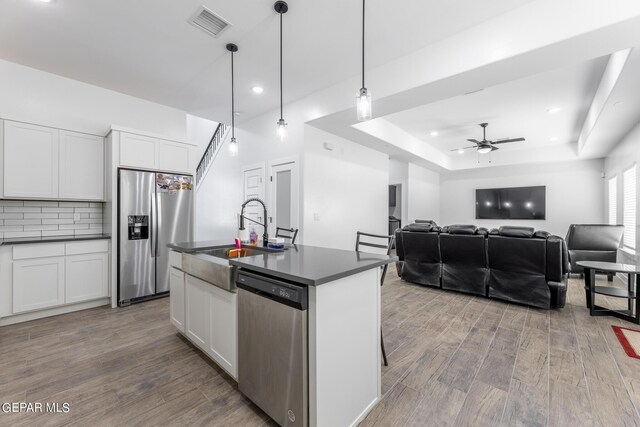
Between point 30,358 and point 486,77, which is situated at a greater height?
point 486,77

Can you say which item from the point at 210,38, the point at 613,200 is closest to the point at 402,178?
the point at 613,200

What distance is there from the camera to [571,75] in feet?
12.0

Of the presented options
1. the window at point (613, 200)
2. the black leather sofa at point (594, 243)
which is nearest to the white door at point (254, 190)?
the black leather sofa at point (594, 243)

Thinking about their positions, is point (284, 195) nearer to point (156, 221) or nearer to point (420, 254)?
point (156, 221)

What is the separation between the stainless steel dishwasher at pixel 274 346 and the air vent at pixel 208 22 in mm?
2407

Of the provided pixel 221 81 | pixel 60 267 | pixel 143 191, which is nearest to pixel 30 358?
pixel 60 267

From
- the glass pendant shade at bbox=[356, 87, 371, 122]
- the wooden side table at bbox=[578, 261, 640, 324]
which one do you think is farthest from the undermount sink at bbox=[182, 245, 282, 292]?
the wooden side table at bbox=[578, 261, 640, 324]

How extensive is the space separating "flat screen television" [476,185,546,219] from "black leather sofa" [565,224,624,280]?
110 inches

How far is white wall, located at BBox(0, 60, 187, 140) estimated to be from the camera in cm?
338

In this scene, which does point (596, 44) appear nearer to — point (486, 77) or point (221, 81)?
point (486, 77)

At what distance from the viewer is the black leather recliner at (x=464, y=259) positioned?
3832 mm

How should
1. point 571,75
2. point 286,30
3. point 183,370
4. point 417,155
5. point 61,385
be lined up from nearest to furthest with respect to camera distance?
point 61,385 < point 183,370 < point 286,30 < point 571,75 < point 417,155

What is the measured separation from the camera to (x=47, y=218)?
361cm

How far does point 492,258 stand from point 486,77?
2268mm
